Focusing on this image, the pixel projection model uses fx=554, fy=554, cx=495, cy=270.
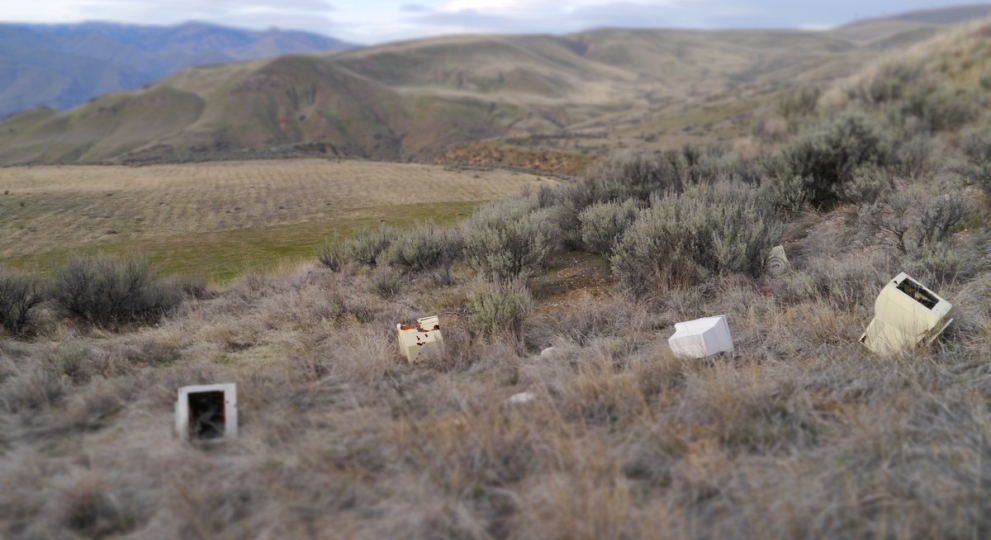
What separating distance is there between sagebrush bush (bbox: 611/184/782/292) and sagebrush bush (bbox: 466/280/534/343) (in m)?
1.82

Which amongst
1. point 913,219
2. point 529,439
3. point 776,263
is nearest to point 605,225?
point 776,263

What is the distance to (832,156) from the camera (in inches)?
429

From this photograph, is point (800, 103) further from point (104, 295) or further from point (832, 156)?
point (104, 295)

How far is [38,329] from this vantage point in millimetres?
7512

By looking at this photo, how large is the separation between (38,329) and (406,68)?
193 meters

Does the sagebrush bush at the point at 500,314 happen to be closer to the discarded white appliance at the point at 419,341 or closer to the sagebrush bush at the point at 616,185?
the discarded white appliance at the point at 419,341

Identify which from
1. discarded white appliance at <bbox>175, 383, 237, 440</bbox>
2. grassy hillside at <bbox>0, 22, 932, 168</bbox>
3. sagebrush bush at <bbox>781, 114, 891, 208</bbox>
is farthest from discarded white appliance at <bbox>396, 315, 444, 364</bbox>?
grassy hillside at <bbox>0, 22, 932, 168</bbox>

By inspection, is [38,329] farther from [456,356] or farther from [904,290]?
[904,290]

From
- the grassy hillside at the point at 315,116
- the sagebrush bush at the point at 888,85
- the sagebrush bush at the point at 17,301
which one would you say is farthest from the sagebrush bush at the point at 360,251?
the grassy hillside at the point at 315,116

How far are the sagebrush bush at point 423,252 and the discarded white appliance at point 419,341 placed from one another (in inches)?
159

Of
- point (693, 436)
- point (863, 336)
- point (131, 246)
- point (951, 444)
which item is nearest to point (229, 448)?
point (693, 436)

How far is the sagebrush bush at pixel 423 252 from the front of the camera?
946cm

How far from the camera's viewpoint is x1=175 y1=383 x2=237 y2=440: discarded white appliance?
3621mm

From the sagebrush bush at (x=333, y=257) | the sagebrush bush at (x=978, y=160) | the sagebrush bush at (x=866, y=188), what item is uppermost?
the sagebrush bush at (x=978, y=160)
